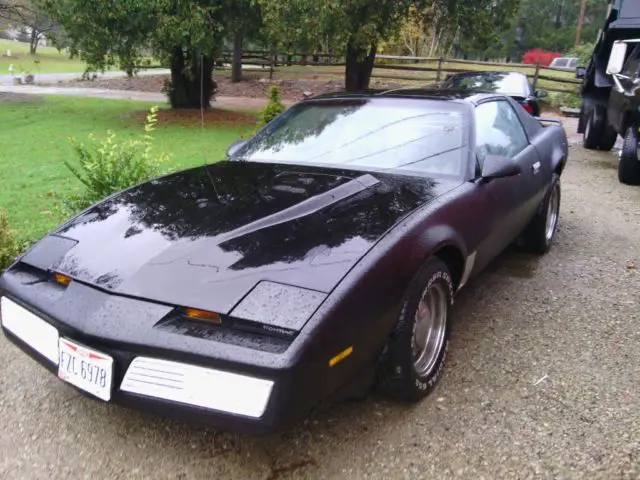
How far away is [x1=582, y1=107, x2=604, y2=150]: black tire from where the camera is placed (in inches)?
409

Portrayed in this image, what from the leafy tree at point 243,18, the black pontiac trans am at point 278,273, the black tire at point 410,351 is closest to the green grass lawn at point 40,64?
the leafy tree at point 243,18

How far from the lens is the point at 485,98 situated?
13.0ft

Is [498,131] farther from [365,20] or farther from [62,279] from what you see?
[365,20]

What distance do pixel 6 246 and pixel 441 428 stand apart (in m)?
3.12

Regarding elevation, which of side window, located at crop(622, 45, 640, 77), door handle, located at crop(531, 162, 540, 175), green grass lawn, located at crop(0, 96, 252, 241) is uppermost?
side window, located at crop(622, 45, 640, 77)

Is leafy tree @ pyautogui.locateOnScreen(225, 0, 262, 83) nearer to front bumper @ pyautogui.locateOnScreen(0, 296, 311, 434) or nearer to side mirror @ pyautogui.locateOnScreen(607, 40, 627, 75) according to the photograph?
side mirror @ pyautogui.locateOnScreen(607, 40, 627, 75)

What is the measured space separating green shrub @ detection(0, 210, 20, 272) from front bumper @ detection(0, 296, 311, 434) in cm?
208

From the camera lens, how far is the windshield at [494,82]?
9.66 meters

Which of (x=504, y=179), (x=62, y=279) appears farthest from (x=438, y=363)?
(x=62, y=279)

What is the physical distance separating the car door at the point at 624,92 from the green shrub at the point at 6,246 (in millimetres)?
7421

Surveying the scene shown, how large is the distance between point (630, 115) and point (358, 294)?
745 centimetres

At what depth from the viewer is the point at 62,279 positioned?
7.82 ft

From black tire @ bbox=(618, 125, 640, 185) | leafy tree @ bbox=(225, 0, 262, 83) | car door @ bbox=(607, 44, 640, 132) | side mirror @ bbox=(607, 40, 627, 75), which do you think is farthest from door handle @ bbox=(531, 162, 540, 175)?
leafy tree @ bbox=(225, 0, 262, 83)

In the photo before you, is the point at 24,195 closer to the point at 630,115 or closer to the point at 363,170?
the point at 363,170
